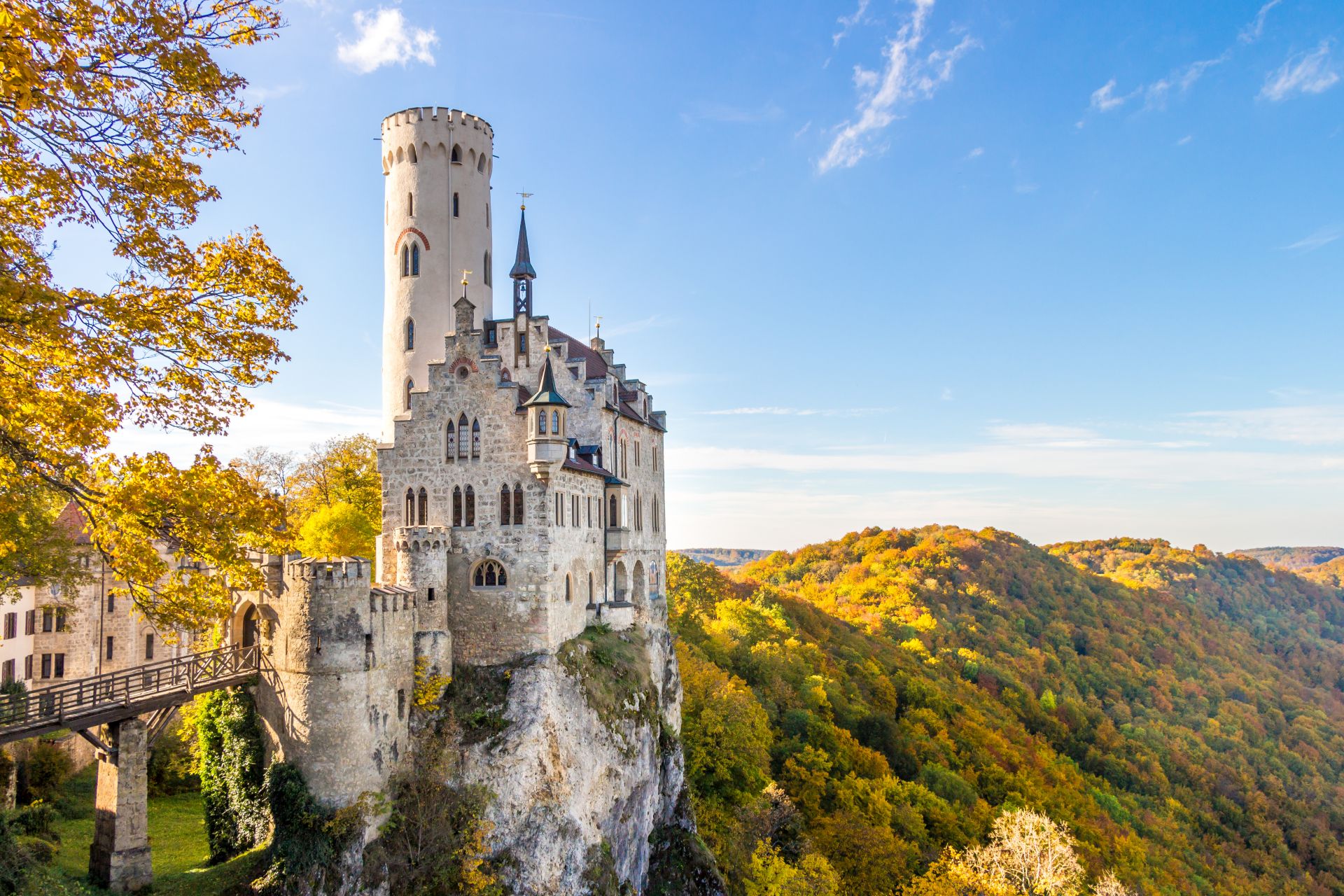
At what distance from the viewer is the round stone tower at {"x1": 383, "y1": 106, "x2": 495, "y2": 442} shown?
124 ft

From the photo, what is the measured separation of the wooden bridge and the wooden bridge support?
445 mm

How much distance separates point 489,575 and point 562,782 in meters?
8.58

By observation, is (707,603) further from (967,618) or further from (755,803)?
(967,618)

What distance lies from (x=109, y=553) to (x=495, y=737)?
17.9 meters

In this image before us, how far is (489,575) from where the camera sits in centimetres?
3297

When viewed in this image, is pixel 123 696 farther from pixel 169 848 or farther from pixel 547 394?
pixel 547 394

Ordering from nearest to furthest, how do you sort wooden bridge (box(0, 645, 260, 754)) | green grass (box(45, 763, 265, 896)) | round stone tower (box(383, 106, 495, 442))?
1. wooden bridge (box(0, 645, 260, 754))
2. green grass (box(45, 763, 265, 896))
3. round stone tower (box(383, 106, 495, 442))

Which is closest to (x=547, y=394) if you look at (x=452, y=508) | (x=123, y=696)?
(x=452, y=508)

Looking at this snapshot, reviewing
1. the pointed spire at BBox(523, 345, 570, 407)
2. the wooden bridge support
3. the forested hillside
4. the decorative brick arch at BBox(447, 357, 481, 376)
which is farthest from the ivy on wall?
the forested hillside

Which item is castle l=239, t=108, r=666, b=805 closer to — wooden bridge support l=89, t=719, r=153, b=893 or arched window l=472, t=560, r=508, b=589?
arched window l=472, t=560, r=508, b=589

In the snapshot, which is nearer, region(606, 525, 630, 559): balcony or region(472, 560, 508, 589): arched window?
region(472, 560, 508, 589): arched window

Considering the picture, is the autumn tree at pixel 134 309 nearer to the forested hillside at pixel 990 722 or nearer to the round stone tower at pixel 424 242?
the round stone tower at pixel 424 242

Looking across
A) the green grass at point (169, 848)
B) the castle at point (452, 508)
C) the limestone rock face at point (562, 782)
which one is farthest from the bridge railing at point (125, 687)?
the limestone rock face at point (562, 782)

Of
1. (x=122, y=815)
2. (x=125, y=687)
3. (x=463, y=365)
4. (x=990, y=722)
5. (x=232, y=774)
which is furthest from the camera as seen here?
(x=990, y=722)
